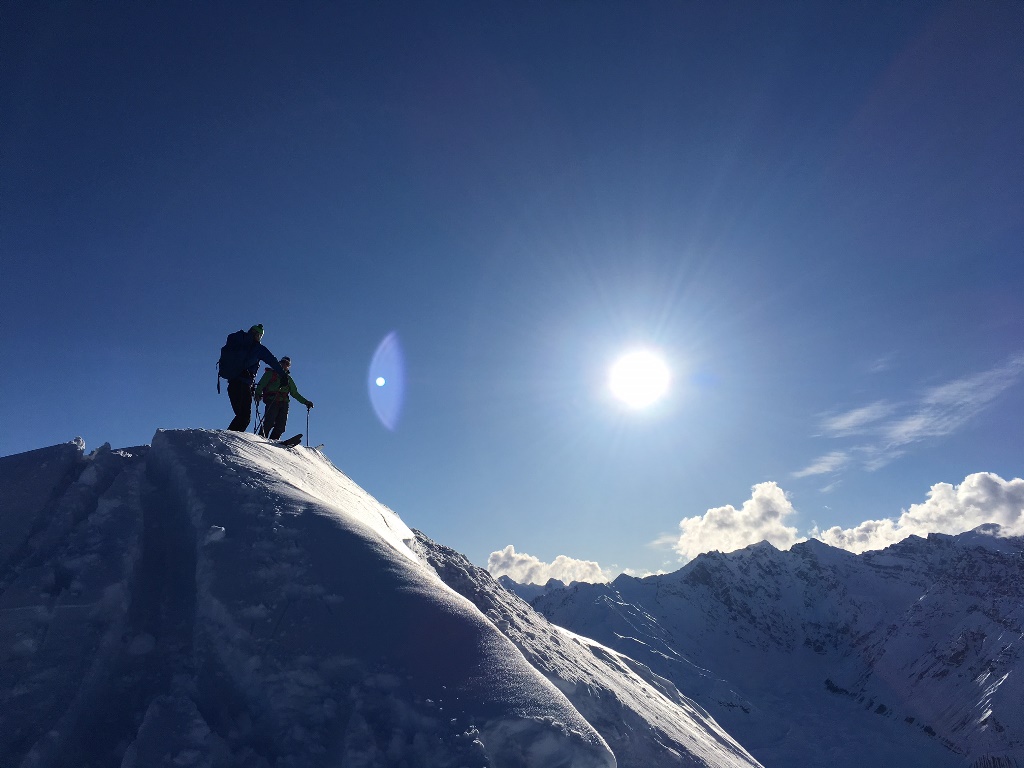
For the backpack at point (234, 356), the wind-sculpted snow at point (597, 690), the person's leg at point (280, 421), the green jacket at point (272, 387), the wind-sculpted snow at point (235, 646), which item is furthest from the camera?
the person's leg at point (280, 421)

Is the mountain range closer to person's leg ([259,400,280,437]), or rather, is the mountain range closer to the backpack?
the backpack

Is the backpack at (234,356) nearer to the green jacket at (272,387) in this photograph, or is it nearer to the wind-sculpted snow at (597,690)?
the green jacket at (272,387)

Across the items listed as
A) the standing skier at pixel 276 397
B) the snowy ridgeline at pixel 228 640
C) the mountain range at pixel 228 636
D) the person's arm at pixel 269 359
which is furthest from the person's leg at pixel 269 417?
the snowy ridgeline at pixel 228 640

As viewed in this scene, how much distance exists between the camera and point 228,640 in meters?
7.50

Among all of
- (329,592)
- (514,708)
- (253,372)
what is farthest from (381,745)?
(253,372)

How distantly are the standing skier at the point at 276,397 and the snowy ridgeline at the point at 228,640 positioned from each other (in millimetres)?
5677

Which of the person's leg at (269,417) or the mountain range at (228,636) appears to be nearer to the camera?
the mountain range at (228,636)

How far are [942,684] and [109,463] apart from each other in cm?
23293

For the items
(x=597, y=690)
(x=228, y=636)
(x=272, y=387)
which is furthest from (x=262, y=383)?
(x=597, y=690)

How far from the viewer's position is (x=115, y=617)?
775cm

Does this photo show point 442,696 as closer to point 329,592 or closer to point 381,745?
point 381,745

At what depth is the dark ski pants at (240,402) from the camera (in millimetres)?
15328

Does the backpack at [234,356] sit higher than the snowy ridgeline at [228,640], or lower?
higher

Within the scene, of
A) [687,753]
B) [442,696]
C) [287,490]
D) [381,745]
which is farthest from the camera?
[687,753]
